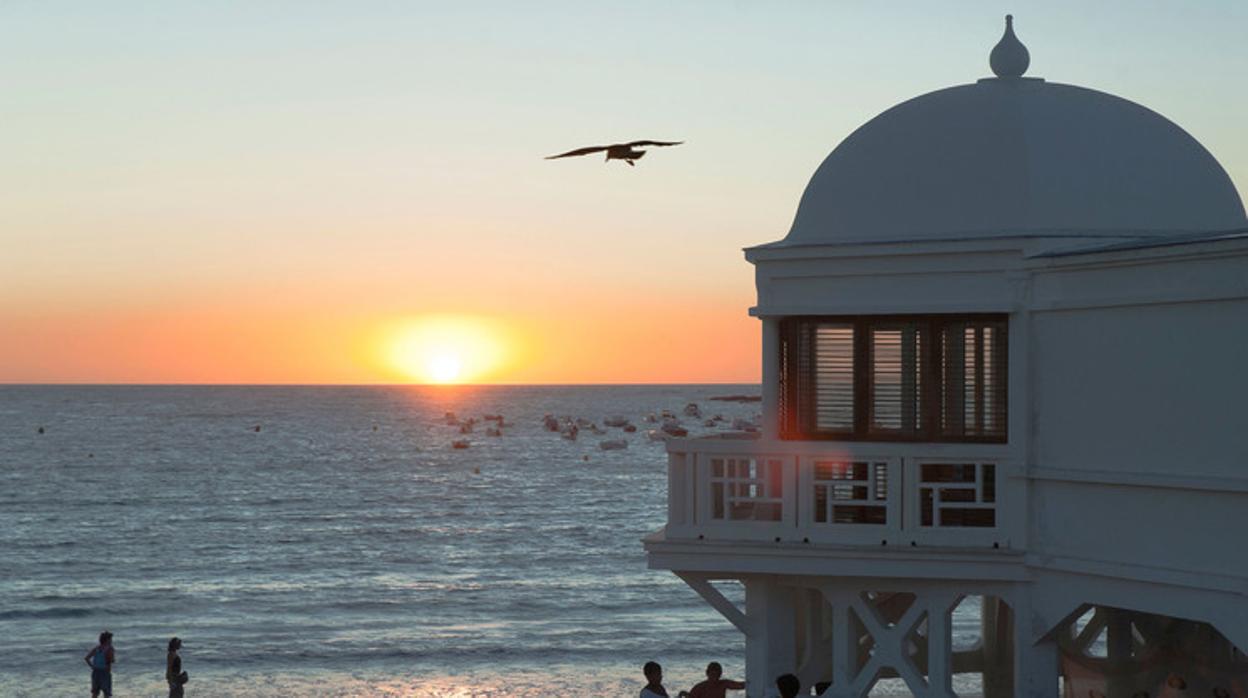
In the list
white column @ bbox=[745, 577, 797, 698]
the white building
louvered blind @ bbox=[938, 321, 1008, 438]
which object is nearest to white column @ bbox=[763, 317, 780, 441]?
the white building

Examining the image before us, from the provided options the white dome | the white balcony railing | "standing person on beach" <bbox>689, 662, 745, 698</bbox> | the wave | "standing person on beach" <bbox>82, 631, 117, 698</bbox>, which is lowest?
the wave

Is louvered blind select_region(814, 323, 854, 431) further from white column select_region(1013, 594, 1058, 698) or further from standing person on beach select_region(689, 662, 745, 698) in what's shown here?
standing person on beach select_region(689, 662, 745, 698)

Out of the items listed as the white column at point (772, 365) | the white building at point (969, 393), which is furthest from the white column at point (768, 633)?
the white column at point (772, 365)

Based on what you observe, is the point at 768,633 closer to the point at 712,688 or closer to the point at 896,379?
the point at 712,688

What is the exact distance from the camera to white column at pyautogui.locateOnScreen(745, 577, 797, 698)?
18.0m

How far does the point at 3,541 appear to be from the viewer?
74.5 metres

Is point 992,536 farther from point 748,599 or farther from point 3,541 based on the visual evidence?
point 3,541

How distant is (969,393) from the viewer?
17344 millimetres

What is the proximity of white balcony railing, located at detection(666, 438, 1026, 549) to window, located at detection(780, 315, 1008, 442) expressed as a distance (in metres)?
0.41

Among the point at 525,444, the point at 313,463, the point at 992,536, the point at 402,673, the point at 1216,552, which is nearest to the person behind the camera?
the point at 1216,552

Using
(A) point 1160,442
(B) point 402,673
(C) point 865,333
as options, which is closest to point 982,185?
(C) point 865,333

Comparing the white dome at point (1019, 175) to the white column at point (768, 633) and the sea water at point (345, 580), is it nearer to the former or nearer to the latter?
the white column at point (768, 633)

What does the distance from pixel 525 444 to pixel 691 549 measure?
459 feet

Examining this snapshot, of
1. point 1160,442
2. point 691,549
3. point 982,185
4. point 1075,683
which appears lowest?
point 1075,683
